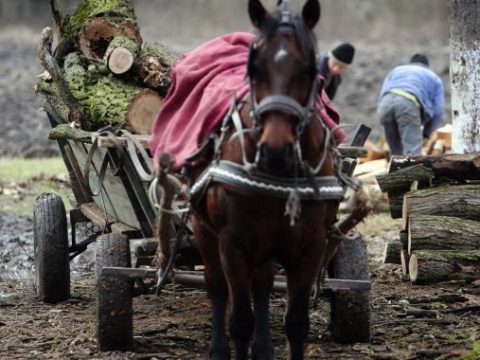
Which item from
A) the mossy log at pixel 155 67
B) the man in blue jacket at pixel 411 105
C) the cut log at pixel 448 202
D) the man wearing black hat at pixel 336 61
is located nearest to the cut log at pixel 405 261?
the cut log at pixel 448 202

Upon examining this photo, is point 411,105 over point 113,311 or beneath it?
over

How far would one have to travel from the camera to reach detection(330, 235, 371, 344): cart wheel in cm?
686

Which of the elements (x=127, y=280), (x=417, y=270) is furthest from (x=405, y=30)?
(x=127, y=280)

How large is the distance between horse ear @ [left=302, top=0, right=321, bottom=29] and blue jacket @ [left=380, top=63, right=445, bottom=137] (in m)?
7.86

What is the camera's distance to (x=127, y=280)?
22.0 ft

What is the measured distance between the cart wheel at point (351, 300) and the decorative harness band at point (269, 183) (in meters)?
1.24

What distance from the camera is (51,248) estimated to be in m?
8.16

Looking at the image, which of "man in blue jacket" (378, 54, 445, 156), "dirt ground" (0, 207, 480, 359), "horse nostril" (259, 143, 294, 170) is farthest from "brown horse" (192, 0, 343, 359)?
Answer: "man in blue jacket" (378, 54, 445, 156)

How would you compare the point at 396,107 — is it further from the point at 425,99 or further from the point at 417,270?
the point at 417,270

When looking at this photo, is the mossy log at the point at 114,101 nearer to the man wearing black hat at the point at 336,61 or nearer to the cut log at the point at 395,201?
the cut log at the point at 395,201

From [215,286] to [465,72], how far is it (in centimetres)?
502

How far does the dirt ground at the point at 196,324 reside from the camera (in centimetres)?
679

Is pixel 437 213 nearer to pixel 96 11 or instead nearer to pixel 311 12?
pixel 96 11

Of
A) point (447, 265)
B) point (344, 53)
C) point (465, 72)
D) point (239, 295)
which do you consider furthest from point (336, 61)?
point (239, 295)
